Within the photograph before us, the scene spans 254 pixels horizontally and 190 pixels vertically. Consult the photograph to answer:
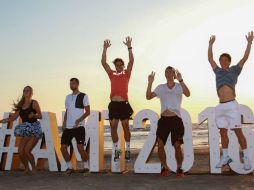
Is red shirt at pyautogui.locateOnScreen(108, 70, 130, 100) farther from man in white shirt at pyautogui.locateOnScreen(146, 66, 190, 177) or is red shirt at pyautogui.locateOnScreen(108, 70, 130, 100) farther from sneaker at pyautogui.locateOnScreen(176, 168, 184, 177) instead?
sneaker at pyautogui.locateOnScreen(176, 168, 184, 177)

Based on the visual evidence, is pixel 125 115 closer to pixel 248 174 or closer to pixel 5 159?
pixel 248 174

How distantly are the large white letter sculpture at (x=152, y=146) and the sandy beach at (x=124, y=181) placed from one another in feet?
0.87

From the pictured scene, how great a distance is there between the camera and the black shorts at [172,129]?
8.95 meters

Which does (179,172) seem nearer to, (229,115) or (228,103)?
(229,115)

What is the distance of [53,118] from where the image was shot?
11.1m

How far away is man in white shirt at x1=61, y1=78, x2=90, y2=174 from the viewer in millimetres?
9570

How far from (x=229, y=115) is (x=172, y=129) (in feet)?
4.51

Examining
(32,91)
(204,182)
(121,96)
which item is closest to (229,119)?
(204,182)

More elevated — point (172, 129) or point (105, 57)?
point (105, 57)

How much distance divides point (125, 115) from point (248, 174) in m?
2.99

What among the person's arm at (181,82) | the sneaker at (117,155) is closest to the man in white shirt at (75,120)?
the sneaker at (117,155)

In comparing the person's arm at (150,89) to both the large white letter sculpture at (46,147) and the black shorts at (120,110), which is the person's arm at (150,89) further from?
the large white letter sculpture at (46,147)

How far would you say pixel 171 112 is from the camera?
29.6 ft

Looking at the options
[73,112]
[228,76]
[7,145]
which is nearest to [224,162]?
[228,76]
